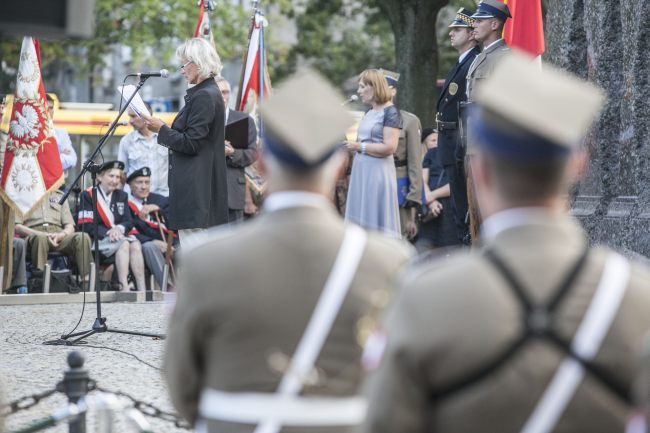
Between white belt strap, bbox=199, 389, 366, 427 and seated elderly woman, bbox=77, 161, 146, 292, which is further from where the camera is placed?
seated elderly woman, bbox=77, 161, 146, 292

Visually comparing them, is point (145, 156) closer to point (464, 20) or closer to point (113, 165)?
point (113, 165)

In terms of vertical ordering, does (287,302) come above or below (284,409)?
above

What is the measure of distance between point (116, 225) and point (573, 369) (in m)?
13.7

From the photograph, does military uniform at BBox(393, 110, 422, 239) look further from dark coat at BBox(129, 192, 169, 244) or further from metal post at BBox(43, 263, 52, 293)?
metal post at BBox(43, 263, 52, 293)

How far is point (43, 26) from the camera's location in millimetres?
4141

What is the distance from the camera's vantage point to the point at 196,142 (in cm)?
988

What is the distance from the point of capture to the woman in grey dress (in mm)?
11578

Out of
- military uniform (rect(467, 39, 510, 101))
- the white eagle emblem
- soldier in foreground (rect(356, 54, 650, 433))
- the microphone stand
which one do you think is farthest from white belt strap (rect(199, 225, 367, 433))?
the white eagle emblem

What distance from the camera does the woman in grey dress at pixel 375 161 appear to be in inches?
456

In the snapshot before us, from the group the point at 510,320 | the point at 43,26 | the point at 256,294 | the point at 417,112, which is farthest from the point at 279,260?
the point at 417,112

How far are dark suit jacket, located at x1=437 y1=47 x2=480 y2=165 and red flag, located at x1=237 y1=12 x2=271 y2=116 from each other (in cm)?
637

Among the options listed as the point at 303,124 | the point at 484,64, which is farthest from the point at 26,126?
the point at 303,124

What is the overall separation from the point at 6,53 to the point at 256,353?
30.6 m

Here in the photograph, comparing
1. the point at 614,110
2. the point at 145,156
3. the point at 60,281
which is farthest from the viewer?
the point at 145,156
